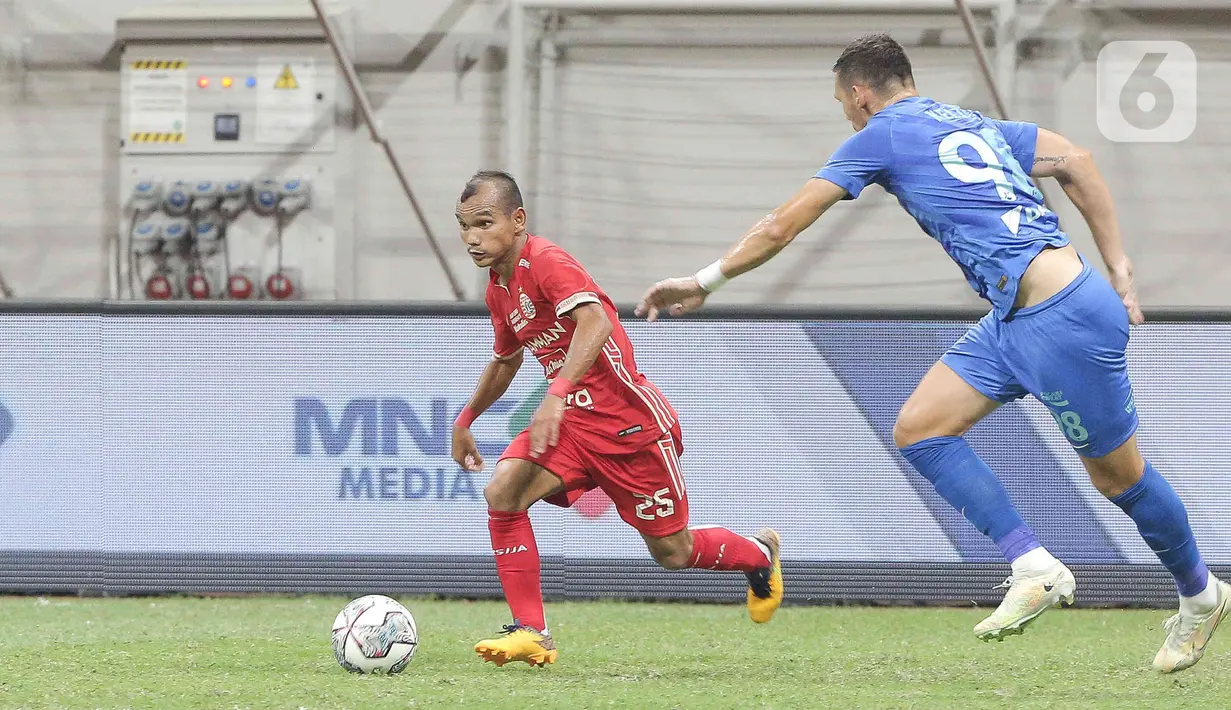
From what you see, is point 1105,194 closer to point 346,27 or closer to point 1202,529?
point 1202,529

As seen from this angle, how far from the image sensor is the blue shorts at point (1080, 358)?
451 centimetres

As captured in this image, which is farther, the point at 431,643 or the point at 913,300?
the point at 913,300

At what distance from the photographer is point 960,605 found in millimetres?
6969

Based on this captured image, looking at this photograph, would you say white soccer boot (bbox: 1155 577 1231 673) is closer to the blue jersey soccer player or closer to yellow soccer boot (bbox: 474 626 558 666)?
the blue jersey soccer player

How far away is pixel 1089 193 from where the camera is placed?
4.87 meters

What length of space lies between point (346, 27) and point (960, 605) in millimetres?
4963

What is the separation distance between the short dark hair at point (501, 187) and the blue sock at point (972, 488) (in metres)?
1.53

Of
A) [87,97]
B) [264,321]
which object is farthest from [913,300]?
[87,97]

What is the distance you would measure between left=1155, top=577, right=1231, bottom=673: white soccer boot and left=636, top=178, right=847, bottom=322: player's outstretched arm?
178 cm

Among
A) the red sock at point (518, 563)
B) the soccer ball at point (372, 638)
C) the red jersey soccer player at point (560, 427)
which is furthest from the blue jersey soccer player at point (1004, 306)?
the soccer ball at point (372, 638)

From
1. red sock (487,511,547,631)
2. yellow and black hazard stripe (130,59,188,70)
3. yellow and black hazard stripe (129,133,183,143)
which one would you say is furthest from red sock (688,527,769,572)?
yellow and black hazard stripe (130,59,188,70)

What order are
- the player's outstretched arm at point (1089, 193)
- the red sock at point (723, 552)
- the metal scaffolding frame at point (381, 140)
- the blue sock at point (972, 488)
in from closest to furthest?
1. the blue sock at point (972, 488)
2. the player's outstretched arm at point (1089, 193)
3. the red sock at point (723, 552)
4. the metal scaffolding frame at point (381, 140)

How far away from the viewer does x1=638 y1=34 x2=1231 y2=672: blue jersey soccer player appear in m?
4.51

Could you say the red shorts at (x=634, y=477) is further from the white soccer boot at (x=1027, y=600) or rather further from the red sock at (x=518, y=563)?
the white soccer boot at (x=1027, y=600)
